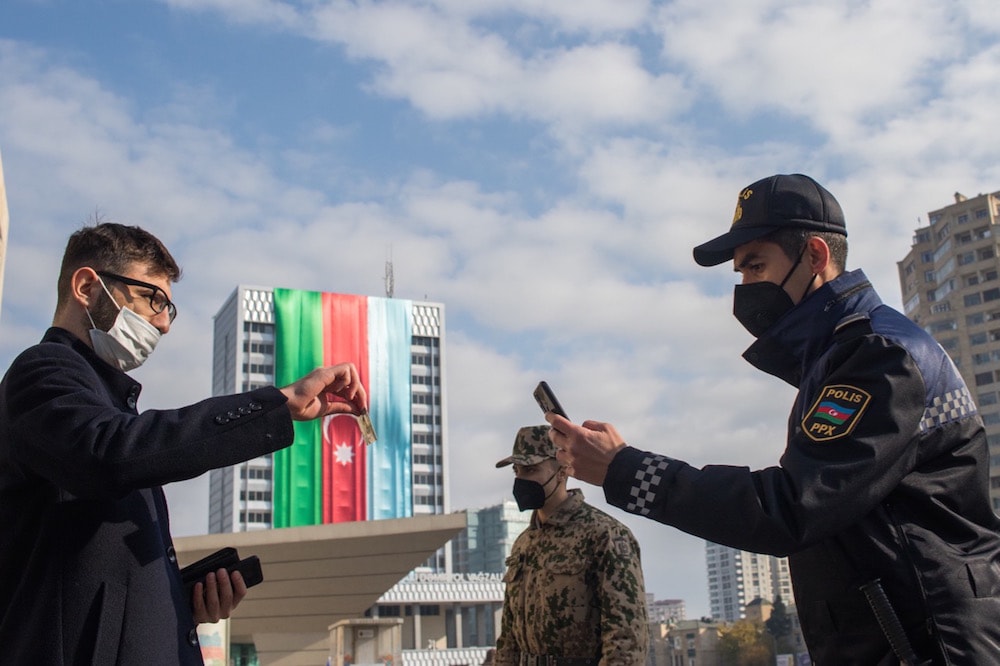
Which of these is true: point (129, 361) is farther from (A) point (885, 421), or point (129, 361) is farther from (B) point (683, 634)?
(B) point (683, 634)

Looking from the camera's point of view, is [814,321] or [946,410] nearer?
[946,410]

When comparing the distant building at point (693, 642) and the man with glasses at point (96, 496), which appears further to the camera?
the distant building at point (693, 642)

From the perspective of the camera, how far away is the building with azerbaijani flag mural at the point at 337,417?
9044 cm

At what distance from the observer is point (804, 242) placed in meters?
2.78

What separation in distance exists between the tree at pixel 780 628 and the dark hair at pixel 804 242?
301ft

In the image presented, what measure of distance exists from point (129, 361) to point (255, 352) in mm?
104528

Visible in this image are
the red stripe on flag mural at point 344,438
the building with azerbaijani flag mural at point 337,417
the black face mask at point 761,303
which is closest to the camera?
the black face mask at point 761,303

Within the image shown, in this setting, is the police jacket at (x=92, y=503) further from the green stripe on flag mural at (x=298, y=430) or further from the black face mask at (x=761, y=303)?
the green stripe on flag mural at (x=298, y=430)

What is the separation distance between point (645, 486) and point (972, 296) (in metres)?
88.7

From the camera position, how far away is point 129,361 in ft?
8.86

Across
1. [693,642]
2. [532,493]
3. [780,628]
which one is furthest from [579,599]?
[693,642]

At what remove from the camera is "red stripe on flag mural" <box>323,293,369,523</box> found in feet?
296

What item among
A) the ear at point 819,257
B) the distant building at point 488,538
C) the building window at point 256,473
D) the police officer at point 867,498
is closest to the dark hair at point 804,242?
the ear at point 819,257

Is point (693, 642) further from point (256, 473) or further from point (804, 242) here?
point (804, 242)
